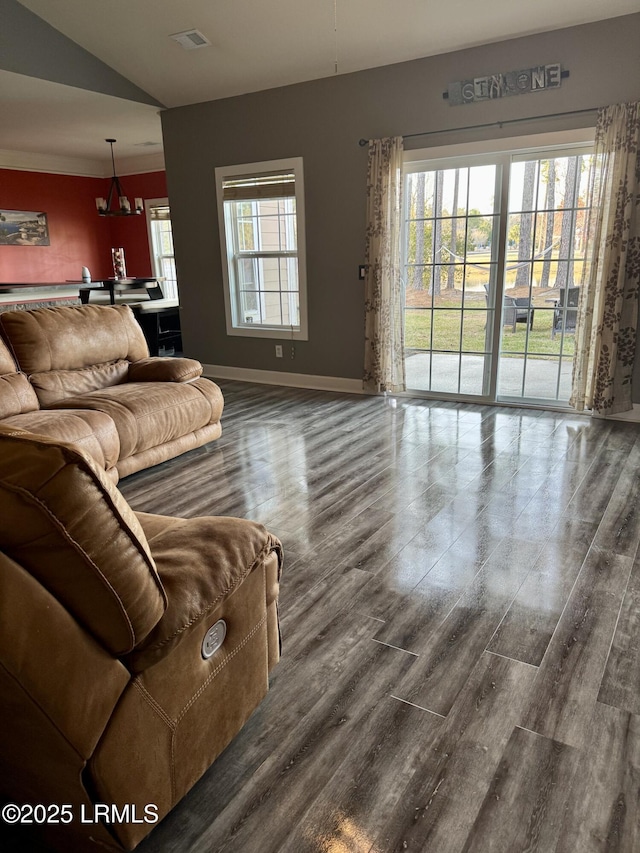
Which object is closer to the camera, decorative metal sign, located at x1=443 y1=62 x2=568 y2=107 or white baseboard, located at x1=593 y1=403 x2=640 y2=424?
decorative metal sign, located at x1=443 y1=62 x2=568 y2=107

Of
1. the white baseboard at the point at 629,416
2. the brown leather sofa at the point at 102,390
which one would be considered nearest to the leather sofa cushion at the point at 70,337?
the brown leather sofa at the point at 102,390

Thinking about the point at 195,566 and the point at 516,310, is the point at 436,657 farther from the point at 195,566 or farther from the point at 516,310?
the point at 516,310

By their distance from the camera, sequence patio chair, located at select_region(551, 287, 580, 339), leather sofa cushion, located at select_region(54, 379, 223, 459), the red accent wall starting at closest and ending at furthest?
leather sofa cushion, located at select_region(54, 379, 223, 459) < patio chair, located at select_region(551, 287, 580, 339) < the red accent wall

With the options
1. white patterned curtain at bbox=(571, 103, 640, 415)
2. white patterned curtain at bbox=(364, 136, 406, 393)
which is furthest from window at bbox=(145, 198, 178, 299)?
white patterned curtain at bbox=(571, 103, 640, 415)

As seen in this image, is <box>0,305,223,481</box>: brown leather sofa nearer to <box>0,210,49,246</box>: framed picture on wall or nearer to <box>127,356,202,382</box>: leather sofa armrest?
<box>127,356,202,382</box>: leather sofa armrest

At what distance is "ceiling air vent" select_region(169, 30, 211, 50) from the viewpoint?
4.72 meters

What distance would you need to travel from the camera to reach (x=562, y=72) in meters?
4.20

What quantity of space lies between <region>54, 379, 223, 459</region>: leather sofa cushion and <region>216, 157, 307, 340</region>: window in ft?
7.14

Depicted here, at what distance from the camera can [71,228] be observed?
31.9 feet

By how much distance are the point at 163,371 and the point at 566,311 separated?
3147mm

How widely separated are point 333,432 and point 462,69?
2994 mm

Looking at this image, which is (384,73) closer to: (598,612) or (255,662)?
(598,612)

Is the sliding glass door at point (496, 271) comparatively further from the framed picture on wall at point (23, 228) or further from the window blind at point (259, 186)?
the framed picture on wall at point (23, 228)

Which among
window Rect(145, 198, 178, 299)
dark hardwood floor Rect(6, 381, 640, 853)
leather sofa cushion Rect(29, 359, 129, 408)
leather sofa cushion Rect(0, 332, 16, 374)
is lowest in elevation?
dark hardwood floor Rect(6, 381, 640, 853)
